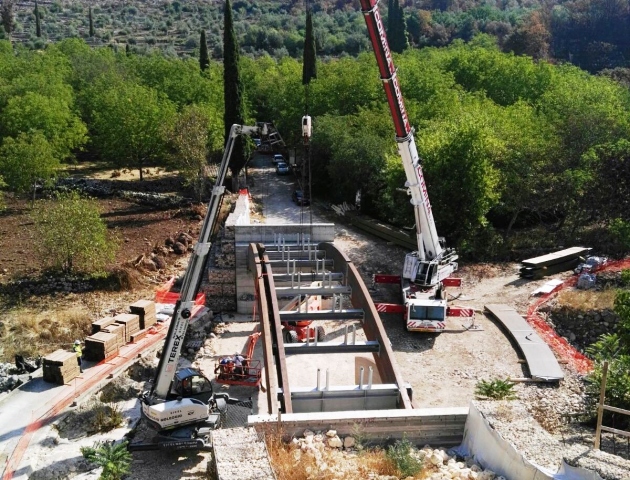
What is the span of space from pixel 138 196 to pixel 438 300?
26.4 metres

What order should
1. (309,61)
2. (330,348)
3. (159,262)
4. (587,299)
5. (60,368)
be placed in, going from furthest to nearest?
(309,61) → (159,262) → (587,299) → (60,368) → (330,348)

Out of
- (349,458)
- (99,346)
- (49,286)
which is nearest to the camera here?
(349,458)

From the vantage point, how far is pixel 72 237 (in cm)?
2877


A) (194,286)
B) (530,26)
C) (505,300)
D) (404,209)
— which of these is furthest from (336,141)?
(530,26)

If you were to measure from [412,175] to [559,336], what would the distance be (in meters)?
8.43

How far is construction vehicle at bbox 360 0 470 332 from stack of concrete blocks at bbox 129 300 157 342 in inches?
350

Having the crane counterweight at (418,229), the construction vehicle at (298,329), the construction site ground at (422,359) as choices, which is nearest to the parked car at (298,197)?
the construction site ground at (422,359)

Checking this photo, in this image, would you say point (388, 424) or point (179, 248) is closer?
point (388, 424)

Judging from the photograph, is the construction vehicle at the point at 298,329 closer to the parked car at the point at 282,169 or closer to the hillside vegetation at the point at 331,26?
the parked car at the point at 282,169

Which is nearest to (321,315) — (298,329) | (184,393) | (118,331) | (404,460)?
(298,329)

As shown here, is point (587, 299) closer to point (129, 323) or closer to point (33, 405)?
point (129, 323)

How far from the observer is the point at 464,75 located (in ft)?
180

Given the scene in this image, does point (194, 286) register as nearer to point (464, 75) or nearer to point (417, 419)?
point (417, 419)

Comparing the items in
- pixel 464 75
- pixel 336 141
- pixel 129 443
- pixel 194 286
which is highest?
pixel 464 75
